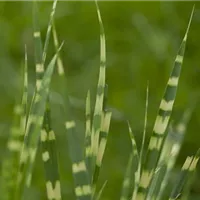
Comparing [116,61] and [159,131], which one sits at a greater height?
[116,61]

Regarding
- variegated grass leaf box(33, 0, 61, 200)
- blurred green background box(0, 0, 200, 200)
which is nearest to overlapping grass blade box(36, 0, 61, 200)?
variegated grass leaf box(33, 0, 61, 200)

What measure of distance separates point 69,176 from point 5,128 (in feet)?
0.42

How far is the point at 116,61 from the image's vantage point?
1.11 m

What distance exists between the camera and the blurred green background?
37.7 inches

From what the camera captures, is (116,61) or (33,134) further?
(116,61)

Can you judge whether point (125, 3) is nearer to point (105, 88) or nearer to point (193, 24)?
point (193, 24)

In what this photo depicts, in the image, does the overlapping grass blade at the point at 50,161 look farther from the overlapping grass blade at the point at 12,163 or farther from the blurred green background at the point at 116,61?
the blurred green background at the point at 116,61

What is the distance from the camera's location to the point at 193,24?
106 cm

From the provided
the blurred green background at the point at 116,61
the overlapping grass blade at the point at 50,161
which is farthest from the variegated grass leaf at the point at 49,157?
the blurred green background at the point at 116,61

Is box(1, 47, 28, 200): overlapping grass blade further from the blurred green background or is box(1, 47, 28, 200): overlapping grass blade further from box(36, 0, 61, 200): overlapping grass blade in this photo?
the blurred green background

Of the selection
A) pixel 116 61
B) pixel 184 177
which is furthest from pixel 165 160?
pixel 116 61

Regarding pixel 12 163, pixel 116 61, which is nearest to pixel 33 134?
pixel 12 163

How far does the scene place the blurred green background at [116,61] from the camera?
96 centimetres

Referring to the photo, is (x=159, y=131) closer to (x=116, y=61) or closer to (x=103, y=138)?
(x=103, y=138)
